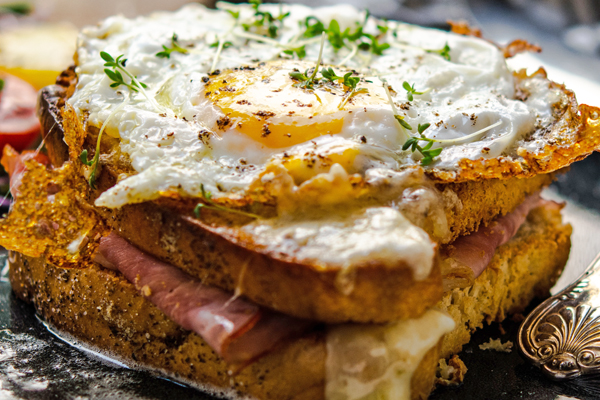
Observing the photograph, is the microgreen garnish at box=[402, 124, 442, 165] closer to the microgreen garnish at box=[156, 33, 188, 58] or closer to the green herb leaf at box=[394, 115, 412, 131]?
the green herb leaf at box=[394, 115, 412, 131]

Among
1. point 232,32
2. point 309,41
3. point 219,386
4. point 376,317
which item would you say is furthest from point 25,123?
point 376,317

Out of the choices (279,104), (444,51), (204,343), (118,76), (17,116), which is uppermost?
(444,51)

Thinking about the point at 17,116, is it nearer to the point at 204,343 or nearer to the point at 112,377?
the point at 112,377

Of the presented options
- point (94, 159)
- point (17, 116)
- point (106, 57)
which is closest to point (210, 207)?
point (94, 159)

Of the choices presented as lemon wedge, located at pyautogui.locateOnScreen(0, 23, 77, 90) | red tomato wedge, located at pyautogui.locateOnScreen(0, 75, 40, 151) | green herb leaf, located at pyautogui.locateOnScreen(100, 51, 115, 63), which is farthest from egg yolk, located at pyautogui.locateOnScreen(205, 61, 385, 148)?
lemon wedge, located at pyautogui.locateOnScreen(0, 23, 77, 90)

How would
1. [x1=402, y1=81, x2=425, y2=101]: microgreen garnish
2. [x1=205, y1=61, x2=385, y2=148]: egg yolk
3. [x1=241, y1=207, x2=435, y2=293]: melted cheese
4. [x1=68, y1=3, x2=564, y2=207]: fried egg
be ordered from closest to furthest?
[x1=241, y1=207, x2=435, y2=293]: melted cheese < [x1=68, y1=3, x2=564, y2=207]: fried egg < [x1=205, y1=61, x2=385, y2=148]: egg yolk < [x1=402, y1=81, x2=425, y2=101]: microgreen garnish
